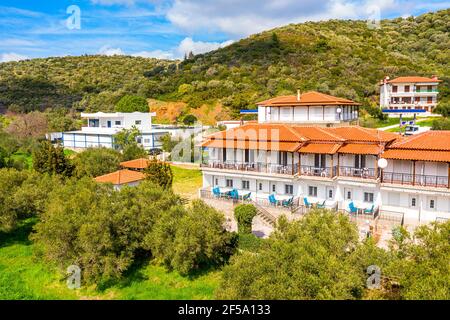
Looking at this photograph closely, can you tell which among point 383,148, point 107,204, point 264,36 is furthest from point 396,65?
point 107,204

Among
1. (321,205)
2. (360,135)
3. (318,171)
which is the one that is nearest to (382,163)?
(360,135)

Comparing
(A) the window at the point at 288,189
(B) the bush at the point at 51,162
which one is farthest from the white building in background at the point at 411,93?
(B) the bush at the point at 51,162

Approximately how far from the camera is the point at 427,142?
25.6 meters

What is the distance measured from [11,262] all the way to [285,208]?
18287 mm

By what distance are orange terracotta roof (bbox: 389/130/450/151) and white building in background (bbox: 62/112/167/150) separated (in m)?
35.5

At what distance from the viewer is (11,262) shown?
25.2 m

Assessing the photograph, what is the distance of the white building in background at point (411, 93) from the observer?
2381 inches

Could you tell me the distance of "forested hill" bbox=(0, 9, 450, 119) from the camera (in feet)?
241

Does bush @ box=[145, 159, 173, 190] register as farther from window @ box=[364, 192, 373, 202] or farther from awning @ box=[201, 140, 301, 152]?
window @ box=[364, 192, 373, 202]

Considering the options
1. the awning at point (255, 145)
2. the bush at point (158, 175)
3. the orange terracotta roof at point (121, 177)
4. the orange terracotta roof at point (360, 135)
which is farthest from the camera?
the orange terracotta roof at point (121, 177)

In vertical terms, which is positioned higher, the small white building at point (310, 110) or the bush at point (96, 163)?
the small white building at point (310, 110)

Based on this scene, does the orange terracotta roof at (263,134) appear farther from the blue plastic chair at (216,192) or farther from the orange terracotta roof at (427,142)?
the orange terracotta roof at (427,142)

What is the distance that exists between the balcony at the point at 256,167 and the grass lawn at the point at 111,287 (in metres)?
10.2

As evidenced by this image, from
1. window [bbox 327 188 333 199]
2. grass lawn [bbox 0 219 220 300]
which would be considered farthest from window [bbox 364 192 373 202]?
grass lawn [bbox 0 219 220 300]
